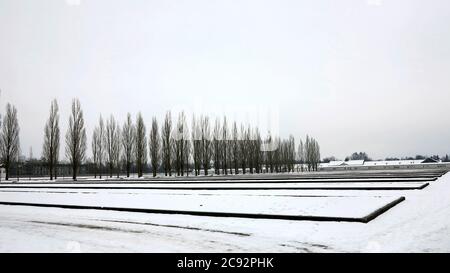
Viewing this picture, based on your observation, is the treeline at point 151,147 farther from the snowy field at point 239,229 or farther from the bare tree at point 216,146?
the snowy field at point 239,229

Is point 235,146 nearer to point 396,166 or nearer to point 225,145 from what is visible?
point 225,145

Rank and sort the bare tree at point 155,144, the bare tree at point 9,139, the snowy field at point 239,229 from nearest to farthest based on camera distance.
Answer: the snowy field at point 239,229
the bare tree at point 9,139
the bare tree at point 155,144

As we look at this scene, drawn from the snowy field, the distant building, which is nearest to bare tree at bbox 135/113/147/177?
Answer: the snowy field

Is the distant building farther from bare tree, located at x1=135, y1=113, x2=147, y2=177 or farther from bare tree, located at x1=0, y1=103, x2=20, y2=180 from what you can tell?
bare tree, located at x1=0, y1=103, x2=20, y2=180

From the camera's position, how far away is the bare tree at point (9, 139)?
40.0 meters

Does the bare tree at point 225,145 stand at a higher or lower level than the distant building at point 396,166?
higher

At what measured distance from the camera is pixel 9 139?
40281mm

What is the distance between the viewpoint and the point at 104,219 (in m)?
9.47

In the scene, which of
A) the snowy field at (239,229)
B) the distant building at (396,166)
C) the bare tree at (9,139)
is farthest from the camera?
the distant building at (396,166)

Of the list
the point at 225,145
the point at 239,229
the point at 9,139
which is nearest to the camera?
the point at 239,229

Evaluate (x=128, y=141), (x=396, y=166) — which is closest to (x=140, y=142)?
(x=128, y=141)

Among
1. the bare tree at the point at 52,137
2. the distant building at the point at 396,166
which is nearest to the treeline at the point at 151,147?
the bare tree at the point at 52,137

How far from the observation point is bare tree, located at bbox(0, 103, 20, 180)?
40000 mm
